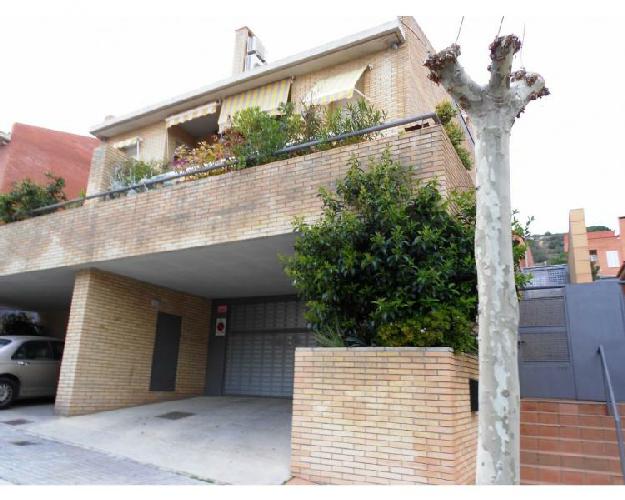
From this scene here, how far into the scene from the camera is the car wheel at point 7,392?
1045 cm

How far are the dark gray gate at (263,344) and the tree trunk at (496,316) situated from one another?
7982mm

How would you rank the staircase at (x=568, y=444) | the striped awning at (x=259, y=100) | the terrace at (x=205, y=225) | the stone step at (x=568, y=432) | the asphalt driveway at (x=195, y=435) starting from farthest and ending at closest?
the striped awning at (x=259, y=100) < the terrace at (x=205, y=225) < the stone step at (x=568, y=432) < the asphalt driveway at (x=195, y=435) < the staircase at (x=568, y=444)

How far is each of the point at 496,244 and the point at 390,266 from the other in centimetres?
240

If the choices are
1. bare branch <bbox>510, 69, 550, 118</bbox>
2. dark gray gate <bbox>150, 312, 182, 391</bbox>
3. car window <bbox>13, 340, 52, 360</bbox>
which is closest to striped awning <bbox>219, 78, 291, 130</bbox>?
dark gray gate <bbox>150, 312, 182, 391</bbox>

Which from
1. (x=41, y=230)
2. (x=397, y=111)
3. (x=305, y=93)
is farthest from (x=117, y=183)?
(x=397, y=111)

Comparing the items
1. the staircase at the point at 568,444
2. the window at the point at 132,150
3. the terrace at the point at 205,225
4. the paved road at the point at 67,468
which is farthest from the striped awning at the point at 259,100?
the staircase at the point at 568,444

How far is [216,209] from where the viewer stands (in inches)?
315

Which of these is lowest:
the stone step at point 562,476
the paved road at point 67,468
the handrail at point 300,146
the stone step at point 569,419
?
the paved road at point 67,468

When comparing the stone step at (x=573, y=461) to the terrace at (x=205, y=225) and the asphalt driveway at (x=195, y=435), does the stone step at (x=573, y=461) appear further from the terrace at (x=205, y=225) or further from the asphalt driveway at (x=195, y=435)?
the terrace at (x=205, y=225)

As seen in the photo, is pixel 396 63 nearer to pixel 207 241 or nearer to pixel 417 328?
pixel 207 241

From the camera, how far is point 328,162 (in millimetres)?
7250

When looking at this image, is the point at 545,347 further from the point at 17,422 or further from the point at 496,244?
the point at 17,422

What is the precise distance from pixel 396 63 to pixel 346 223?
5.85m

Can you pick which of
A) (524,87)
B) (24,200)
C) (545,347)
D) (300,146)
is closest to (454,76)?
(524,87)
